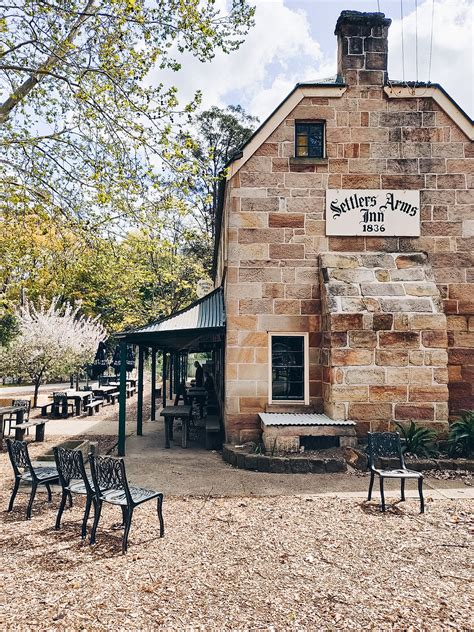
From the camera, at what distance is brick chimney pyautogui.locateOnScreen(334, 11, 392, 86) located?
34.8 feet

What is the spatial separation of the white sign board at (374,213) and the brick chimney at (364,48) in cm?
252

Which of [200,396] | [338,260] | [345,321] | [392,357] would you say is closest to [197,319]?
[338,260]

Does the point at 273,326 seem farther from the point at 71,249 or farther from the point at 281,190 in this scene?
the point at 71,249

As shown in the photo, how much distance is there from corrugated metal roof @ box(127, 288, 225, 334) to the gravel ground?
4.53 m

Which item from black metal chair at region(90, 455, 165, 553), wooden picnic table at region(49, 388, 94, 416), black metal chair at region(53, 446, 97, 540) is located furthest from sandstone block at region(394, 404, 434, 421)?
wooden picnic table at region(49, 388, 94, 416)

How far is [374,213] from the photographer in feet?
34.5

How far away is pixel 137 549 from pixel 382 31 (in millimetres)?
11424

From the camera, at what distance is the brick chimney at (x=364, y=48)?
10617mm

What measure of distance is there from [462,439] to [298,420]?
318 cm

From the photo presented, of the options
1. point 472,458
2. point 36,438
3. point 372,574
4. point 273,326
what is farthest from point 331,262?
point 36,438

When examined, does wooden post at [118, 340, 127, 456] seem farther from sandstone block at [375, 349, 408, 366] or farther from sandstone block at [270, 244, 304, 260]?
sandstone block at [375, 349, 408, 366]

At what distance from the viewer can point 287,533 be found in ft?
19.1

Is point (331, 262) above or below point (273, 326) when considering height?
above

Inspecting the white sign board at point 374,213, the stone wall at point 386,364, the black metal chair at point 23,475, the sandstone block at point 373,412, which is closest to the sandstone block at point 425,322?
the stone wall at point 386,364
